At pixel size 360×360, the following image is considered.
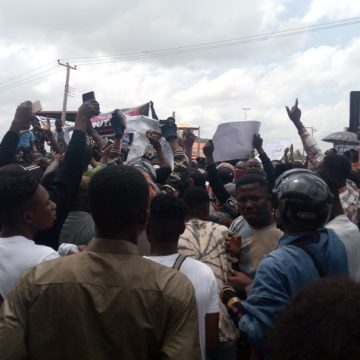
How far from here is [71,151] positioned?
3.02 m

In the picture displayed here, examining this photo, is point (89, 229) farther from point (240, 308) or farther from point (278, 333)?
point (278, 333)

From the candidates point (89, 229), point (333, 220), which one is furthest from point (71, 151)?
point (333, 220)

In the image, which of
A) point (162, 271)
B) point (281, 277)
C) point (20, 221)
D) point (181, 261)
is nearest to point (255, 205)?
point (181, 261)

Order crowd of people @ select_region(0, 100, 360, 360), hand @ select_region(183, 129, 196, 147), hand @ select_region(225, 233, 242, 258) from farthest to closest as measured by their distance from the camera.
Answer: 1. hand @ select_region(183, 129, 196, 147)
2. hand @ select_region(225, 233, 242, 258)
3. crowd of people @ select_region(0, 100, 360, 360)

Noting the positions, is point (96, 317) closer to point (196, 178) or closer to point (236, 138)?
point (196, 178)

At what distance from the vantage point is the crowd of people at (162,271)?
141 centimetres

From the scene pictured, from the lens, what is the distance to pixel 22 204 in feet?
8.61

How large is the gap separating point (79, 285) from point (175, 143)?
3869 mm

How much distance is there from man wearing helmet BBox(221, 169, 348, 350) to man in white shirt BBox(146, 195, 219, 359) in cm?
23

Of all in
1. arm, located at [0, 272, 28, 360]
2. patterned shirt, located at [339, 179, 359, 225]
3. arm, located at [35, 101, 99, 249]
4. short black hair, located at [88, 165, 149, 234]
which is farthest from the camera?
patterned shirt, located at [339, 179, 359, 225]

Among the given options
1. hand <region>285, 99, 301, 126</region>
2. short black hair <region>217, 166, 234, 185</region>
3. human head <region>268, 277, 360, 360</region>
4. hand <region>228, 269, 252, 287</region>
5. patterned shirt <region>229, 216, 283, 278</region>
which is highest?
hand <region>285, 99, 301, 126</region>

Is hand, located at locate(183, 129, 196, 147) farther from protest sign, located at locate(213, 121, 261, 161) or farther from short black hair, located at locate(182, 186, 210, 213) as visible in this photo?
short black hair, located at locate(182, 186, 210, 213)

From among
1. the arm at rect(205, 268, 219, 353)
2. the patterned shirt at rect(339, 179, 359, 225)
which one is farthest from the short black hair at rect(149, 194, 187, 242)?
the patterned shirt at rect(339, 179, 359, 225)

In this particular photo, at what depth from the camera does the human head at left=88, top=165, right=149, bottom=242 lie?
6.42 feet
